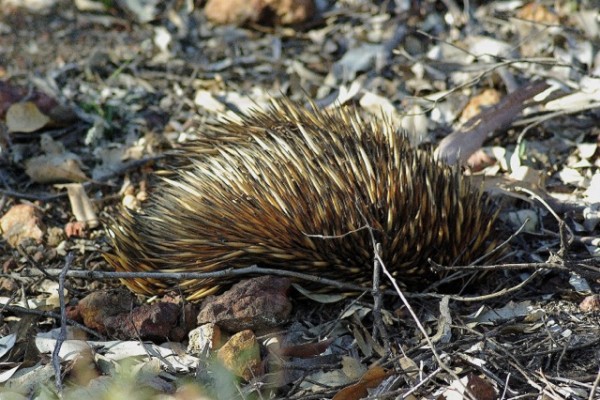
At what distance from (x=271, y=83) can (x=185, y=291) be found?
8.01ft

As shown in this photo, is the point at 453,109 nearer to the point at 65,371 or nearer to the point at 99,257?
the point at 99,257

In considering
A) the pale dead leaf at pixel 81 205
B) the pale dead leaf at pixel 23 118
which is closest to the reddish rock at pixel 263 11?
the pale dead leaf at pixel 23 118

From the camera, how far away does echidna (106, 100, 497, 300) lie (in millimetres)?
3756

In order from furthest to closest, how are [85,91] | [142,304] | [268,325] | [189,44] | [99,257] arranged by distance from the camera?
[189,44] < [85,91] < [99,257] < [142,304] < [268,325]

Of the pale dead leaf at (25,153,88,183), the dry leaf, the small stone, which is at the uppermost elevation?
the pale dead leaf at (25,153,88,183)

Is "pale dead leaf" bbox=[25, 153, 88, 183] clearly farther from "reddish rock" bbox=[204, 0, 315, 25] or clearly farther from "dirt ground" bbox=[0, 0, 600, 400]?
"reddish rock" bbox=[204, 0, 315, 25]

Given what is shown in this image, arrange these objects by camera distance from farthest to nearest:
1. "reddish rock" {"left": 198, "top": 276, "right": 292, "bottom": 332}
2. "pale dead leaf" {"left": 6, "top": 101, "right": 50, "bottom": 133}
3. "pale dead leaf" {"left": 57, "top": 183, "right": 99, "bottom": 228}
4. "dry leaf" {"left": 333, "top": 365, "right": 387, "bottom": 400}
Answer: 1. "pale dead leaf" {"left": 6, "top": 101, "right": 50, "bottom": 133}
2. "pale dead leaf" {"left": 57, "top": 183, "right": 99, "bottom": 228}
3. "reddish rock" {"left": 198, "top": 276, "right": 292, "bottom": 332}
4. "dry leaf" {"left": 333, "top": 365, "right": 387, "bottom": 400}

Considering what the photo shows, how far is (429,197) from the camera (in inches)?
151

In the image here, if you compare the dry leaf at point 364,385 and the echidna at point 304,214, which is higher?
the echidna at point 304,214

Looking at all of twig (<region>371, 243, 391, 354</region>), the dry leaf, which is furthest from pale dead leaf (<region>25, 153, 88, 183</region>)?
the dry leaf

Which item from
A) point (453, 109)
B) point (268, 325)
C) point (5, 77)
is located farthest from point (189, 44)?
point (268, 325)

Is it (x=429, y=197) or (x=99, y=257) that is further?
(x=99, y=257)

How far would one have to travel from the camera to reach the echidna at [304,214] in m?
3.76

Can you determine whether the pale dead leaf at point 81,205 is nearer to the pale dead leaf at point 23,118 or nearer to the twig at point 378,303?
the pale dead leaf at point 23,118
